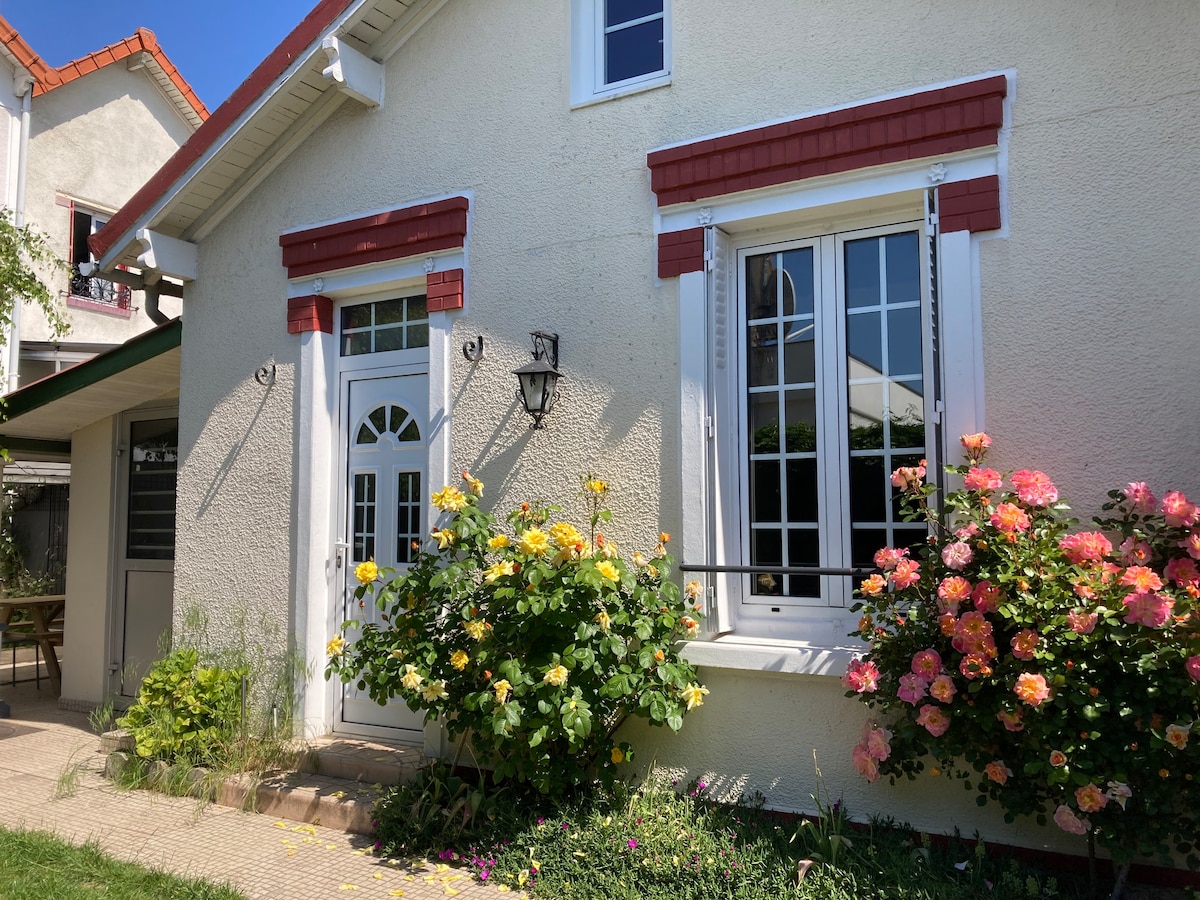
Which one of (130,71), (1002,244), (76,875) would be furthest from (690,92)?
(130,71)

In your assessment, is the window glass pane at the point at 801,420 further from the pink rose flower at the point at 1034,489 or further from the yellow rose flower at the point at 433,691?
the yellow rose flower at the point at 433,691

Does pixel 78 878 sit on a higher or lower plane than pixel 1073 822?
lower

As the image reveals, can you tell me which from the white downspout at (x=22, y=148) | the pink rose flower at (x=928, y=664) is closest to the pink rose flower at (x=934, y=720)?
the pink rose flower at (x=928, y=664)

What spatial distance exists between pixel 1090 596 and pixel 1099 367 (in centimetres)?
104

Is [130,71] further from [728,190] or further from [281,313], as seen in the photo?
[728,190]

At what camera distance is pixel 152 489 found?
7.84 meters

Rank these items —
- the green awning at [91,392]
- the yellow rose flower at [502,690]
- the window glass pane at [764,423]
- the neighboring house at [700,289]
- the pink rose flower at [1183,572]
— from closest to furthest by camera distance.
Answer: the pink rose flower at [1183,572], the neighboring house at [700,289], the yellow rose flower at [502,690], the window glass pane at [764,423], the green awning at [91,392]

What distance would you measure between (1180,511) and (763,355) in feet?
6.54

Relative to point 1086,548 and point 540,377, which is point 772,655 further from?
point 540,377

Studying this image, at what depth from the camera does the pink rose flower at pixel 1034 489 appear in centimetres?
357

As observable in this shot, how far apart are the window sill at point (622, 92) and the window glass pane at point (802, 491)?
2111 mm

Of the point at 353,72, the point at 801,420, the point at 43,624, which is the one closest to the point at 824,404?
the point at 801,420

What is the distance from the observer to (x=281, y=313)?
20.4ft

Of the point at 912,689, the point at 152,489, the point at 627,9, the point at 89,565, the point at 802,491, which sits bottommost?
the point at 912,689
